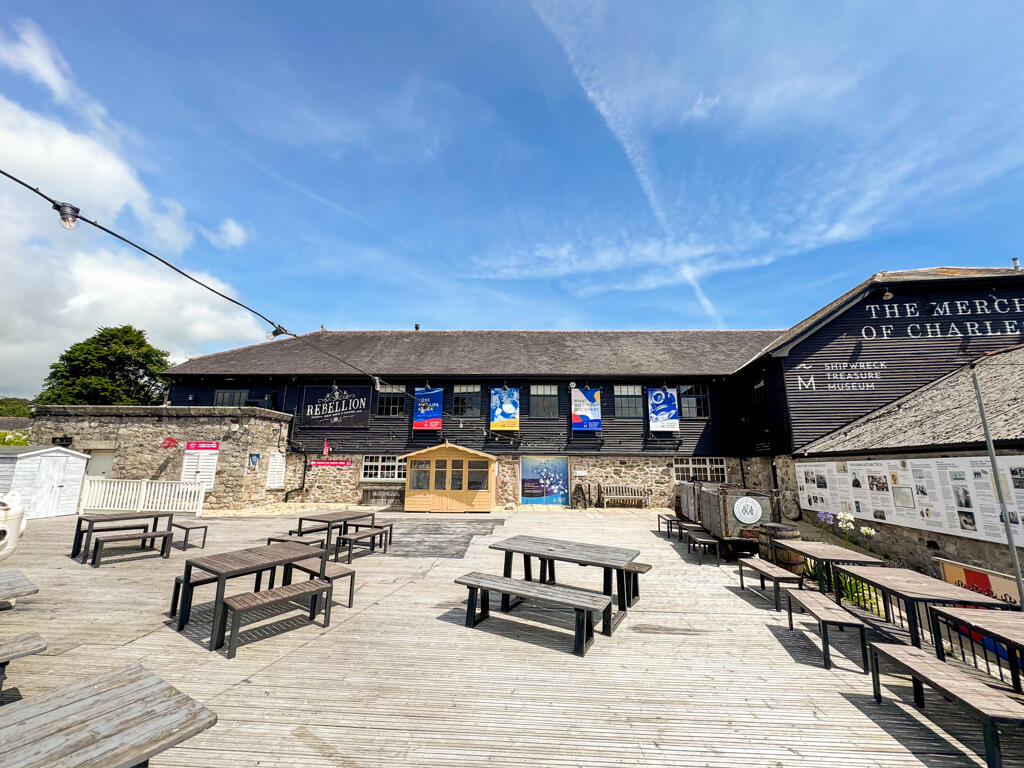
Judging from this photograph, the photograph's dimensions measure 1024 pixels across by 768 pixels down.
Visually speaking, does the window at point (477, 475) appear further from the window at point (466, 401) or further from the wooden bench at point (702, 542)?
the wooden bench at point (702, 542)

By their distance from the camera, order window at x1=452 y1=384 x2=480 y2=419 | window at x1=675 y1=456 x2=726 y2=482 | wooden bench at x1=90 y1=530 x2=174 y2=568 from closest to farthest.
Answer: wooden bench at x1=90 y1=530 x2=174 y2=568, window at x1=675 y1=456 x2=726 y2=482, window at x1=452 y1=384 x2=480 y2=419

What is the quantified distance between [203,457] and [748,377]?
76.6 feet

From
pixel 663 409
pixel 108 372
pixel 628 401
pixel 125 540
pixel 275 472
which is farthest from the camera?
pixel 108 372

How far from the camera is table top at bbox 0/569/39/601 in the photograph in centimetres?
393

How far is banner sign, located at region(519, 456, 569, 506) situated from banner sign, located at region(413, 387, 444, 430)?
4.53 metres

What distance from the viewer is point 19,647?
10.1 ft

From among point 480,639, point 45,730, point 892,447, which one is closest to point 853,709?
point 480,639

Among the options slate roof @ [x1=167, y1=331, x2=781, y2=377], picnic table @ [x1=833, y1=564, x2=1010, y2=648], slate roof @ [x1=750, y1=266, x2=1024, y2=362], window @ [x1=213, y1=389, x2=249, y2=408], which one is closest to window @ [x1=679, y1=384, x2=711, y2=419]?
slate roof @ [x1=167, y1=331, x2=781, y2=377]

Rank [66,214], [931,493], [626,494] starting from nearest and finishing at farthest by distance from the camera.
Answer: [66,214]
[931,493]
[626,494]

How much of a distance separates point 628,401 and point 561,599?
49.7 ft

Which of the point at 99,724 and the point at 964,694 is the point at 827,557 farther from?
the point at 99,724

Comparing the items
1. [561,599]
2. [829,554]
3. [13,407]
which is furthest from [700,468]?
[13,407]

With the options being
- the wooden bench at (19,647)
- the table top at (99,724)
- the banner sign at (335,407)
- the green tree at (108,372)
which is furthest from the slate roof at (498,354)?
the green tree at (108,372)

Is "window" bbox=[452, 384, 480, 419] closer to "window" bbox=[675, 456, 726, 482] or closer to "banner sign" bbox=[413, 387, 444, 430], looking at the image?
"banner sign" bbox=[413, 387, 444, 430]
